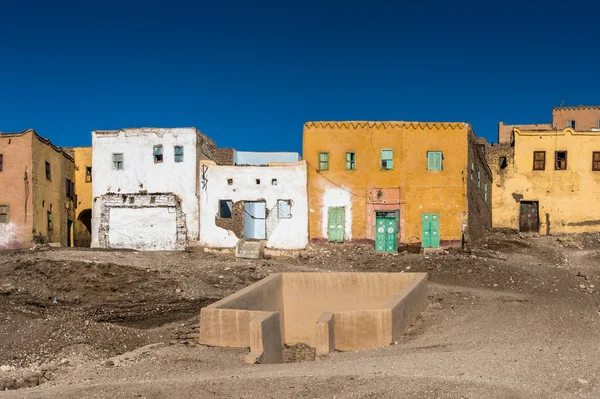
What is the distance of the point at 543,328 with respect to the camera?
40.9ft

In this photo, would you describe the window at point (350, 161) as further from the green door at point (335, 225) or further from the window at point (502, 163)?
the window at point (502, 163)

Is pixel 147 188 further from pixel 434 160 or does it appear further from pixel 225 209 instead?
pixel 434 160

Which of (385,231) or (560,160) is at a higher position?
(560,160)

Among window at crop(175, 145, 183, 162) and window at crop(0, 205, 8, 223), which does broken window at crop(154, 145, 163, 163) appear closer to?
window at crop(175, 145, 183, 162)

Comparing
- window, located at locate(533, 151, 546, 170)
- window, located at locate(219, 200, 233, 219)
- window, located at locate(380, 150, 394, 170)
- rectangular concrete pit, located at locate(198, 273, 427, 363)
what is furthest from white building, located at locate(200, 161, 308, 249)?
window, located at locate(533, 151, 546, 170)

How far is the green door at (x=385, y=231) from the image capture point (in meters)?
28.8

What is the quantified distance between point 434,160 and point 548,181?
1000cm

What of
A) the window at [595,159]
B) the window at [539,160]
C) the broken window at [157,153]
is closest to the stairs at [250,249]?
the broken window at [157,153]

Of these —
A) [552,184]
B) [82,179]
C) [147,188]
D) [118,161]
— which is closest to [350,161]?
[147,188]

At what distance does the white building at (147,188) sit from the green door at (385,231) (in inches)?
343

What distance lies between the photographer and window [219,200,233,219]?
3008cm

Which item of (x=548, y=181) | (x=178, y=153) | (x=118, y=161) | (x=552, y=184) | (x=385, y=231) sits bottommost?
(x=385, y=231)

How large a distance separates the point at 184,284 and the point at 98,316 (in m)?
4.43

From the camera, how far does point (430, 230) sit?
1132 inches
